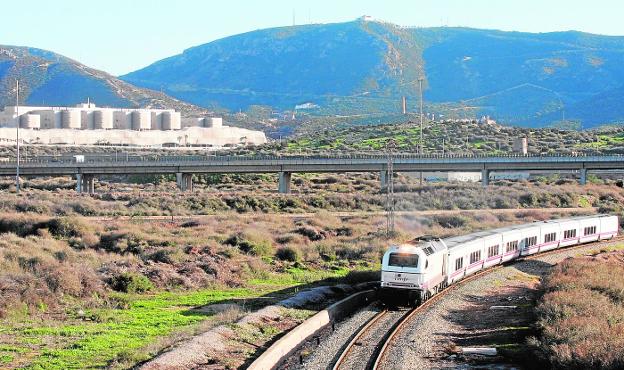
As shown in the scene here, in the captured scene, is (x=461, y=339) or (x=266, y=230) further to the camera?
(x=266, y=230)

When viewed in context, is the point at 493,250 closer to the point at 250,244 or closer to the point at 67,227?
the point at 250,244

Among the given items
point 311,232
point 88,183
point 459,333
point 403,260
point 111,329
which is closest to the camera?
point 111,329

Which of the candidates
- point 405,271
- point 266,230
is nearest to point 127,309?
point 405,271

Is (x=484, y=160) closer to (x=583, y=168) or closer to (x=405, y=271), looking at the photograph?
(x=583, y=168)

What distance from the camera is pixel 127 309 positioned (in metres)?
37.1

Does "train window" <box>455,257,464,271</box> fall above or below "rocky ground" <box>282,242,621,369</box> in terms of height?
above

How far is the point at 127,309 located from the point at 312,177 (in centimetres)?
11716

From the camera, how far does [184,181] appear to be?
130250 mm

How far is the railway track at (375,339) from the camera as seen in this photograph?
2739cm

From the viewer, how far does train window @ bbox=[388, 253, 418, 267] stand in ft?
124

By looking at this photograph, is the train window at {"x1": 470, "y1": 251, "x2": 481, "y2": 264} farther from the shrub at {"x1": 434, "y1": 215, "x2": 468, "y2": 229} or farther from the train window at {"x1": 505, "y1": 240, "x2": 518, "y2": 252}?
the shrub at {"x1": 434, "y1": 215, "x2": 468, "y2": 229}

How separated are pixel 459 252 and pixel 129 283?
51.4 feet

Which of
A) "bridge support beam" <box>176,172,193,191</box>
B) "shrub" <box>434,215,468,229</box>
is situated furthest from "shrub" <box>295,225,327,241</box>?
"bridge support beam" <box>176,172,193,191</box>

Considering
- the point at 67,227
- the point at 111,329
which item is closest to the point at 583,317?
the point at 111,329
